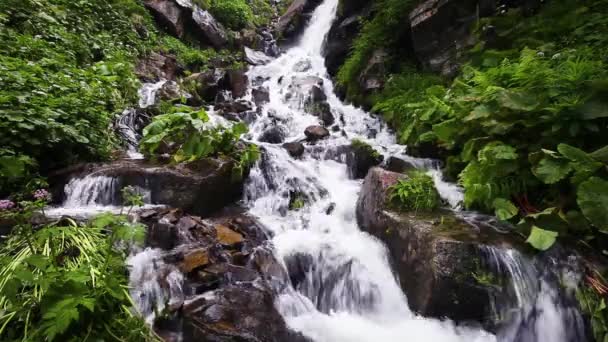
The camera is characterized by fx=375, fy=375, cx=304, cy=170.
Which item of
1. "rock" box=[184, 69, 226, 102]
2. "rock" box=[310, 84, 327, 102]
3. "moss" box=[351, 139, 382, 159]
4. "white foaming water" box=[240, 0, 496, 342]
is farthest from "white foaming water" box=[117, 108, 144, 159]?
"rock" box=[310, 84, 327, 102]

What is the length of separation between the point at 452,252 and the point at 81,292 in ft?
9.96

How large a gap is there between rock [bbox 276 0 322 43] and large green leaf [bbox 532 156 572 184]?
1601 cm

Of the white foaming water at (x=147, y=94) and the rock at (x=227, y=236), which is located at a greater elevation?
the white foaming water at (x=147, y=94)

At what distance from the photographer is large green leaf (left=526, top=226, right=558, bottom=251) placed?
10.8 feet

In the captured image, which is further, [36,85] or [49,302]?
[36,85]

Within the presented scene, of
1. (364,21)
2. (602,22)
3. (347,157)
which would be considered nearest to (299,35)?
(364,21)

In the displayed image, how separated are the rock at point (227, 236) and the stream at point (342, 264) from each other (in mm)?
488

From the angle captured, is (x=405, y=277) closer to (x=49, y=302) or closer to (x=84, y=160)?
(x=49, y=302)

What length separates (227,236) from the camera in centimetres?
468

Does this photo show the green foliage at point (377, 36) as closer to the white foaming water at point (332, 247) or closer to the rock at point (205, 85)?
the white foaming water at point (332, 247)

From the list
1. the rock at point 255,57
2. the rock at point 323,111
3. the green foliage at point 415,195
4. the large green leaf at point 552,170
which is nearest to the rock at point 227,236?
the green foliage at point 415,195

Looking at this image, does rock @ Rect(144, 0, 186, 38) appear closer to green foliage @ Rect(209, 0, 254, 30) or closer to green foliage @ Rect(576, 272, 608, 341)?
green foliage @ Rect(209, 0, 254, 30)

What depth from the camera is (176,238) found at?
4.30 m

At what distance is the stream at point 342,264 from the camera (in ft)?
10.8
